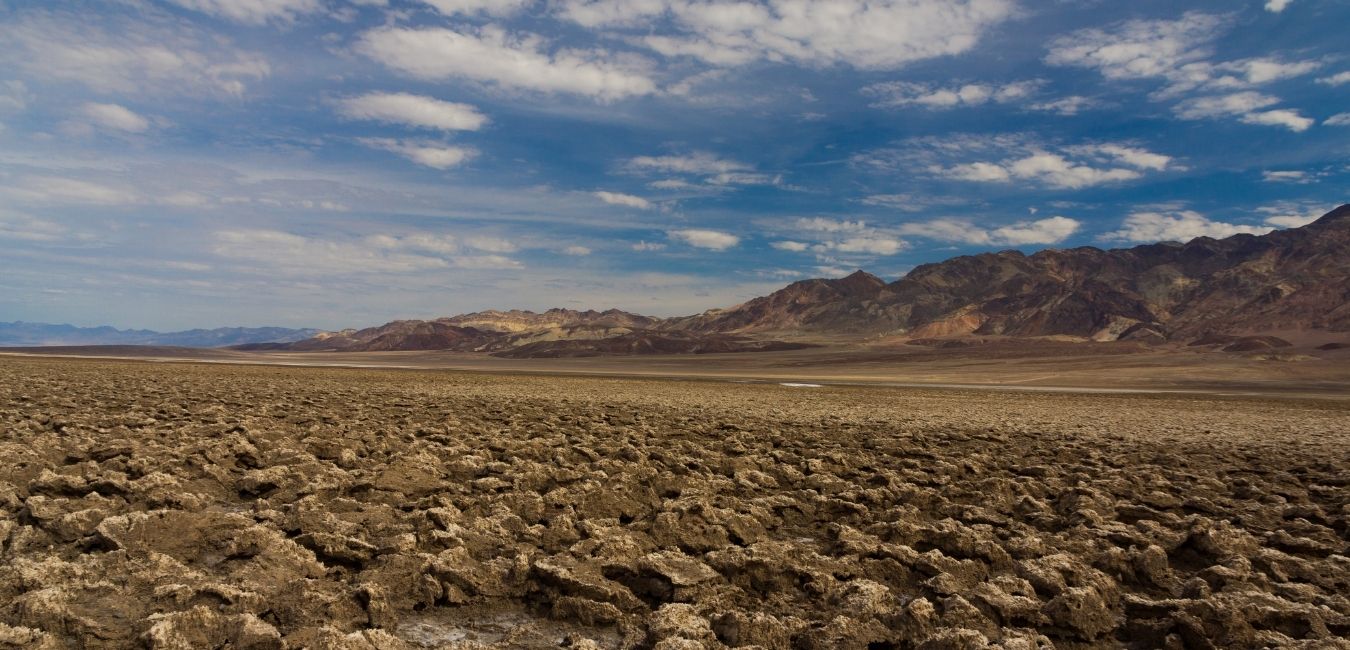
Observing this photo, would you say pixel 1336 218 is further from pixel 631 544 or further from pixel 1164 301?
pixel 631 544

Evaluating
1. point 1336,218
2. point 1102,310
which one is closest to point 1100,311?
point 1102,310

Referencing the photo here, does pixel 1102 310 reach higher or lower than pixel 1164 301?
lower

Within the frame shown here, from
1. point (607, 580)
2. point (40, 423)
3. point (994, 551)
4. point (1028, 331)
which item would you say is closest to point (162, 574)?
point (607, 580)

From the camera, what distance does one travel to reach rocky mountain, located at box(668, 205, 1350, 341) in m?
122

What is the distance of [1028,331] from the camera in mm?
156125

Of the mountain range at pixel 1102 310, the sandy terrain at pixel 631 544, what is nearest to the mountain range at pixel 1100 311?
the mountain range at pixel 1102 310

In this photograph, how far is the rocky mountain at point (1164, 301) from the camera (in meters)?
122

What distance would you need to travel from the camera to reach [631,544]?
515 centimetres

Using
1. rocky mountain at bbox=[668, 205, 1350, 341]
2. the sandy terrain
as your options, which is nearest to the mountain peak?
rocky mountain at bbox=[668, 205, 1350, 341]

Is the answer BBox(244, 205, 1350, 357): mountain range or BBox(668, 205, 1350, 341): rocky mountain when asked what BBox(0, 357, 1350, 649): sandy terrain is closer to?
BBox(244, 205, 1350, 357): mountain range

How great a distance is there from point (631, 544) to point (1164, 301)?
8100 inches

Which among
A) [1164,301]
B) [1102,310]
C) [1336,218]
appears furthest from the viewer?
[1164,301]

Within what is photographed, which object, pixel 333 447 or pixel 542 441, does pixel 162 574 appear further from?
pixel 542 441

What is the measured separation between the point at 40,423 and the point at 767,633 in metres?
12.6
